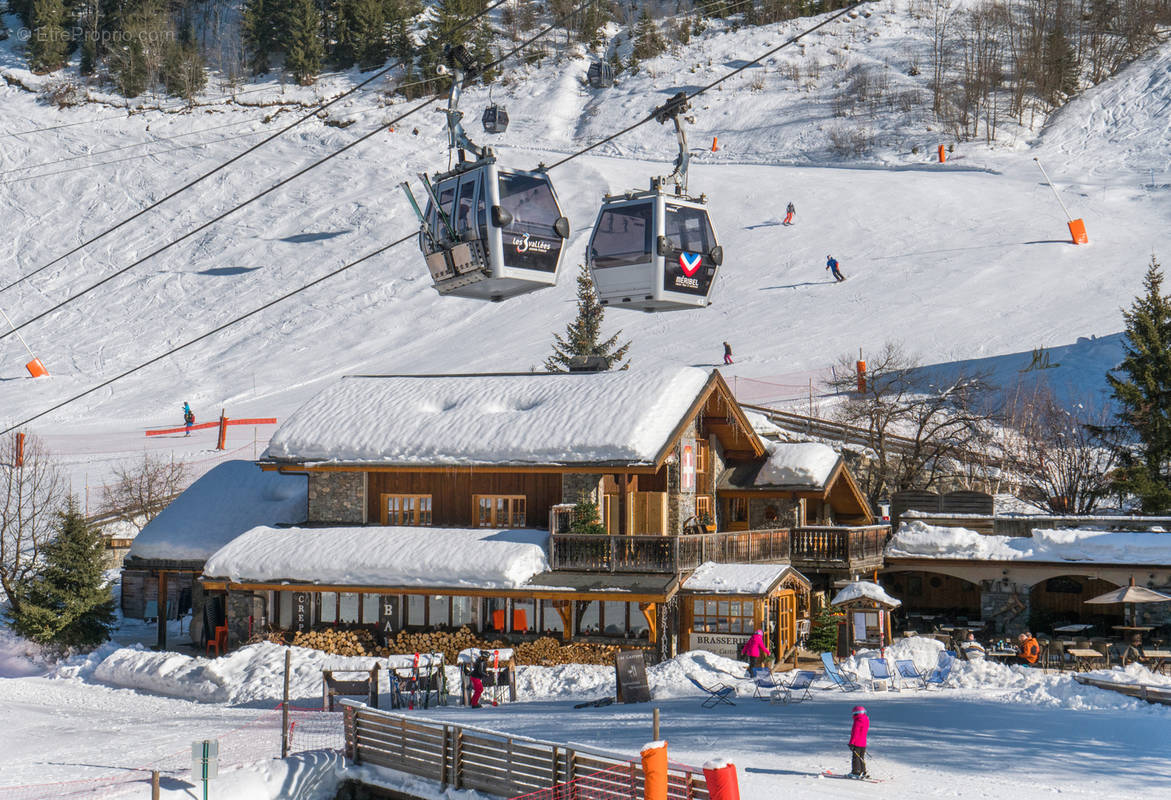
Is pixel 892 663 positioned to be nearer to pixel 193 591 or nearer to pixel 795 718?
pixel 795 718

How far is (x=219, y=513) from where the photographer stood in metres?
34.6

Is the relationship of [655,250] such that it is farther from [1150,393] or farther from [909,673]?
[1150,393]

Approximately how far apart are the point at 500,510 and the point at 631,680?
31.8 feet

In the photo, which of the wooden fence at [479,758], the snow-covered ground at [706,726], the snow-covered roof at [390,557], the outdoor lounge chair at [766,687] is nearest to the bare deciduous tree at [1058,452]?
the snow-covered ground at [706,726]

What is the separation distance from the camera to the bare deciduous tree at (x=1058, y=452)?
42.5 m

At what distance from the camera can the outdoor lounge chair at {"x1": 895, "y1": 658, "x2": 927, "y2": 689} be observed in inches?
852

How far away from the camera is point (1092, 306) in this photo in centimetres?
5744

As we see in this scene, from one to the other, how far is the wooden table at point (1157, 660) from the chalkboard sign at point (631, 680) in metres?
9.89

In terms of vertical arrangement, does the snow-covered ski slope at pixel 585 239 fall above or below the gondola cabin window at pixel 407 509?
above

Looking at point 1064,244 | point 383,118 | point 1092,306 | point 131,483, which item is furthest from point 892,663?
point 383,118

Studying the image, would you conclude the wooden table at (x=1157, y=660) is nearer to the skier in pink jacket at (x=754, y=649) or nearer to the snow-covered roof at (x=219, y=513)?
the skier in pink jacket at (x=754, y=649)

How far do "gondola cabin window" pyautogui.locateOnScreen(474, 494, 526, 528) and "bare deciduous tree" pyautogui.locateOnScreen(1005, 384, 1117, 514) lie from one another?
21.0 meters

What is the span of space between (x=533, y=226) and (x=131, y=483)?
1331 inches

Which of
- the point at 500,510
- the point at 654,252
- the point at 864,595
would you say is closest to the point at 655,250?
the point at 654,252
